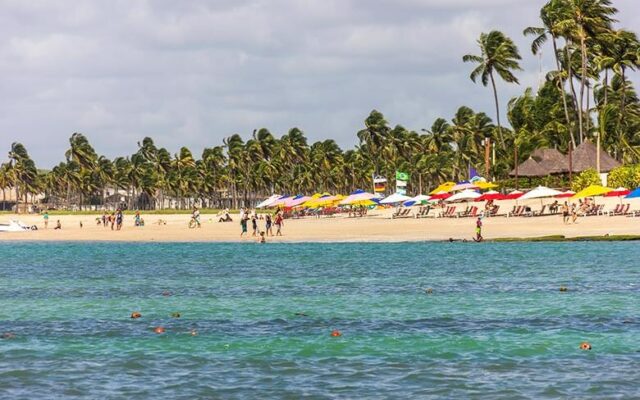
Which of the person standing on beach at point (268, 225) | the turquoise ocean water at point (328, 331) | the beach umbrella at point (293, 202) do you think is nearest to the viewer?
the turquoise ocean water at point (328, 331)

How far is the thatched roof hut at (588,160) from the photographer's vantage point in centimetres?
9175

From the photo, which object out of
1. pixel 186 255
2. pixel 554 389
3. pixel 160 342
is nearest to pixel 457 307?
pixel 160 342

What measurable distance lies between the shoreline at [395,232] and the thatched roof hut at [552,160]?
16.0 metres

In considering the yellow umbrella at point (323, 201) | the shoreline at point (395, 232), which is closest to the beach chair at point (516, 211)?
the shoreline at point (395, 232)

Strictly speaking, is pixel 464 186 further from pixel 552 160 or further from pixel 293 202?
pixel 293 202

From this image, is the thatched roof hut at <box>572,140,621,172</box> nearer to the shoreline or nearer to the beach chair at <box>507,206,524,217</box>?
the beach chair at <box>507,206,524,217</box>

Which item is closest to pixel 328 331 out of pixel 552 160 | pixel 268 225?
pixel 268 225

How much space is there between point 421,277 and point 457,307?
11955 millimetres

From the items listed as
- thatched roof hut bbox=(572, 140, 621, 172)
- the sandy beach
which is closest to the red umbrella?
the sandy beach

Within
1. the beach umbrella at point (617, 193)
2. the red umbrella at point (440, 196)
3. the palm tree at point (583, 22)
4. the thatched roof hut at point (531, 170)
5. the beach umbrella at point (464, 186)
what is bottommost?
the beach umbrella at point (617, 193)

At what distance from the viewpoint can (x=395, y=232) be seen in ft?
244

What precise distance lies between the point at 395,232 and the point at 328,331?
5109 centimetres

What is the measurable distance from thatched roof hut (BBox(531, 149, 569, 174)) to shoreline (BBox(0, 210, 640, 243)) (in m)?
16.0

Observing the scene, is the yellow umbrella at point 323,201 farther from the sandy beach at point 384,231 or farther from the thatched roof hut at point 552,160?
the thatched roof hut at point 552,160
